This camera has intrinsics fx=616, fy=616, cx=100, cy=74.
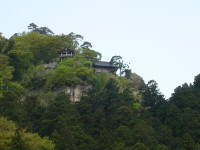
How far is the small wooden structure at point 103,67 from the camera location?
6908cm

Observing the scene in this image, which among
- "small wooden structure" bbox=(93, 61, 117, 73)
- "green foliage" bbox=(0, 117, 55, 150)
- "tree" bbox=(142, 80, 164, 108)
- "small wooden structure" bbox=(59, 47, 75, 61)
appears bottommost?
"green foliage" bbox=(0, 117, 55, 150)

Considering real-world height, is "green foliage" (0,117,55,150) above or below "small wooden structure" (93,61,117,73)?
below

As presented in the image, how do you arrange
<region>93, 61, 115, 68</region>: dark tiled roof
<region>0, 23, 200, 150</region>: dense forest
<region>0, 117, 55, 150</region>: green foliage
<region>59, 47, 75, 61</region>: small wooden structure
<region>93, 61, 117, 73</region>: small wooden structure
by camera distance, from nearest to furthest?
<region>0, 117, 55, 150</region>: green foliage < <region>0, 23, 200, 150</region>: dense forest < <region>93, 61, 117, 73</region>: small wooden structure < <region>93, 61, 115, 68</region>: dark tiled roof < <region>59, 47, 75, 61</region>: small wooden structure

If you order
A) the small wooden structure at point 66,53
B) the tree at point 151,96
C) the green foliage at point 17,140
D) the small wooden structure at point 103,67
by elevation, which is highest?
the small wooden structure at point 66,53

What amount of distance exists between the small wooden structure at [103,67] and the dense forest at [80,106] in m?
0.67

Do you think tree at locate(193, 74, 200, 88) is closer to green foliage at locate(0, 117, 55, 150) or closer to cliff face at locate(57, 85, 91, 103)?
cliff face at locate(57, 85, 91, 103)

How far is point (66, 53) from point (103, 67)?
4.50m

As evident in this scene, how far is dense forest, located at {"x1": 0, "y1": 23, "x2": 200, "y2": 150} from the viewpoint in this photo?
49.0 meters

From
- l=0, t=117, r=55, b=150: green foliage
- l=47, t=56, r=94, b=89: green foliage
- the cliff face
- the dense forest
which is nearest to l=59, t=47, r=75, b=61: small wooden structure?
the dense forest

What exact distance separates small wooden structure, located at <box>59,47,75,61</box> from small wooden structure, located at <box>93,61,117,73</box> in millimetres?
2859

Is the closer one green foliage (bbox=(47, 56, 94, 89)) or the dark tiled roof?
green foliage (bbox=(47, 56, 94, 89))

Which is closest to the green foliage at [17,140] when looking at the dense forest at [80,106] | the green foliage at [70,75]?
the dense forest at [80,106]

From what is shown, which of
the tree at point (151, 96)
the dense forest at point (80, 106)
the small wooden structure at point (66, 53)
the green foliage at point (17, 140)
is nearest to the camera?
the green foliage at point (17, 140)

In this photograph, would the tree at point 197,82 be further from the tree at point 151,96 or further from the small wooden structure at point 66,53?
the small wooden structure at point 66,53
